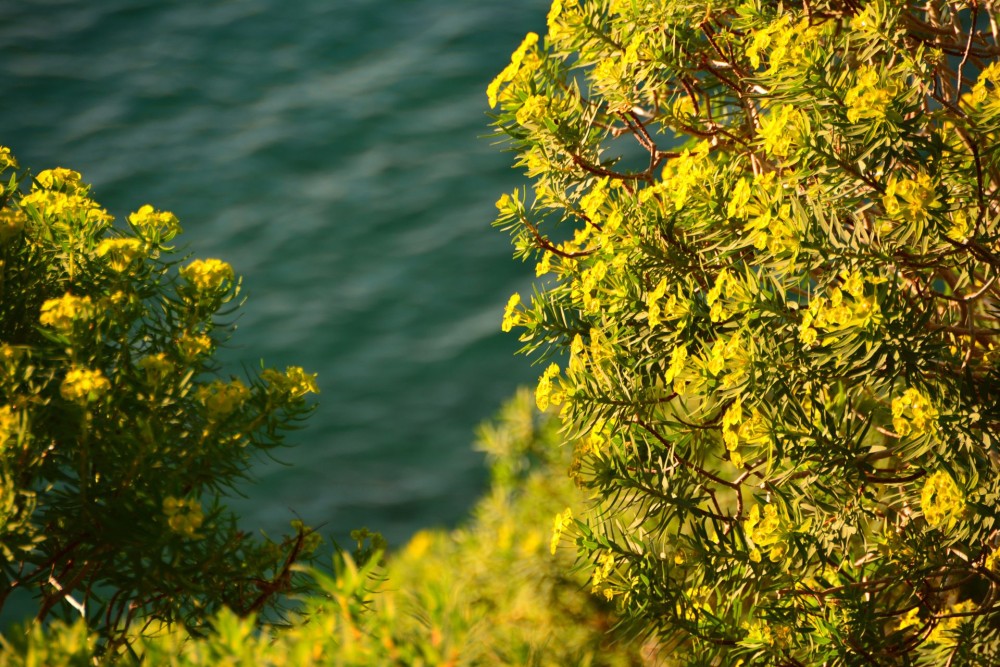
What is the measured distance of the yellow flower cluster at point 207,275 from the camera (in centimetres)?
159

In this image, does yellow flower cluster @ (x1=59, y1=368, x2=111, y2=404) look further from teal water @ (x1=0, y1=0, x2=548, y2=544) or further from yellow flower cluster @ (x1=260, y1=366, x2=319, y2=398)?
teal water @ (x1=0, y1=0, x2=548, y2=544)

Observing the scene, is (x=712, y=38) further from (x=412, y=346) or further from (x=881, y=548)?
(x=412, y=346)

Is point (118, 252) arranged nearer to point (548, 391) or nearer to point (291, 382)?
point (291, 382)

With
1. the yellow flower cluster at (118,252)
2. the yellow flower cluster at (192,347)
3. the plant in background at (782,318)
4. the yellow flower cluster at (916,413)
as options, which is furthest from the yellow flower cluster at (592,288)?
the yellow flower cluster at (118,252)

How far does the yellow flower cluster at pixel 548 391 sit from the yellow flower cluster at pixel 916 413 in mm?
529

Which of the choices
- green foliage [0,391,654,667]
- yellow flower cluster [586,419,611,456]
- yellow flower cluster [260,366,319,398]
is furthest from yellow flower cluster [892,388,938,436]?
yellow flower cluster [260,366,319,398]

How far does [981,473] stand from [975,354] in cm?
28

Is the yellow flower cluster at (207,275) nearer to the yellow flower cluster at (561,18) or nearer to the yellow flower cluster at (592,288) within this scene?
the yellow flower cluster at (592,288)

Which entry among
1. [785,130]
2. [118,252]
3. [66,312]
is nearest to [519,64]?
[785,130]

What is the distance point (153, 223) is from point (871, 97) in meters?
1.16

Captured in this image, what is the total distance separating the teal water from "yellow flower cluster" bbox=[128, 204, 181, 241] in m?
3.89

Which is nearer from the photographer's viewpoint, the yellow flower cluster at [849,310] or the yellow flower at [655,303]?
the yellow flower cluster at [849,310]

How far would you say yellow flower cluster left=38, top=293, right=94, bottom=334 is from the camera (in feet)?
4.41

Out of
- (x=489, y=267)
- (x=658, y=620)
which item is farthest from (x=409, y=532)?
(x=658, y=620)
